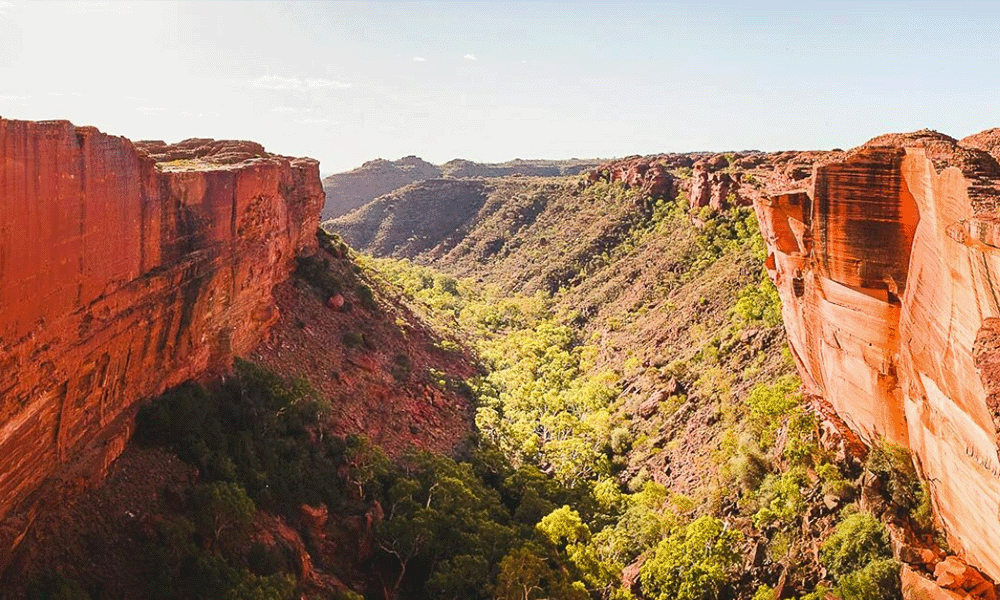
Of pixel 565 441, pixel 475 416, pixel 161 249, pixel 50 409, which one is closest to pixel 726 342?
pixel 565 441

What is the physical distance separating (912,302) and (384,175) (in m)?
159

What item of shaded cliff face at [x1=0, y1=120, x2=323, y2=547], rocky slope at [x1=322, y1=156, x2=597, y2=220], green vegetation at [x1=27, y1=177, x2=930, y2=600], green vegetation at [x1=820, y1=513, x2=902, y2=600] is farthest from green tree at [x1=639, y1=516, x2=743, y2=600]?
rocky slope at [x1=322, y1=156, x2=597, y2=220]

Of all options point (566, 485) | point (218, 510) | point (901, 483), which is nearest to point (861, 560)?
point (901, 483)

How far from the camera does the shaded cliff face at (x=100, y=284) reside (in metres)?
16.7

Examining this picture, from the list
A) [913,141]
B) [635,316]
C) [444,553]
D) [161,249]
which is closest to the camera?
[913,141]

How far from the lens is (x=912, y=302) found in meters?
22.0

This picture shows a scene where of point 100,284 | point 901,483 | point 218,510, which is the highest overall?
point 100,284

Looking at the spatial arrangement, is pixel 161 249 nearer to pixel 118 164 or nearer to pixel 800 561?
pixel 118 164

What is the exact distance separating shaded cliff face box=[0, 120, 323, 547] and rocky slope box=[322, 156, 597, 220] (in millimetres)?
121847

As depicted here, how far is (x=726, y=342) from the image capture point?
44156 millimetres

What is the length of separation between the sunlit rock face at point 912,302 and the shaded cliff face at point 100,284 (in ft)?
75.0

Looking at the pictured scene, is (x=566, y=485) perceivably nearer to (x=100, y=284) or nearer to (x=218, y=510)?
(x=218, y=510)

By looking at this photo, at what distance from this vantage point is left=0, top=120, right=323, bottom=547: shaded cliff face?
1666cm

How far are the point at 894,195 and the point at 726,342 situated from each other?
22090 millimetres
